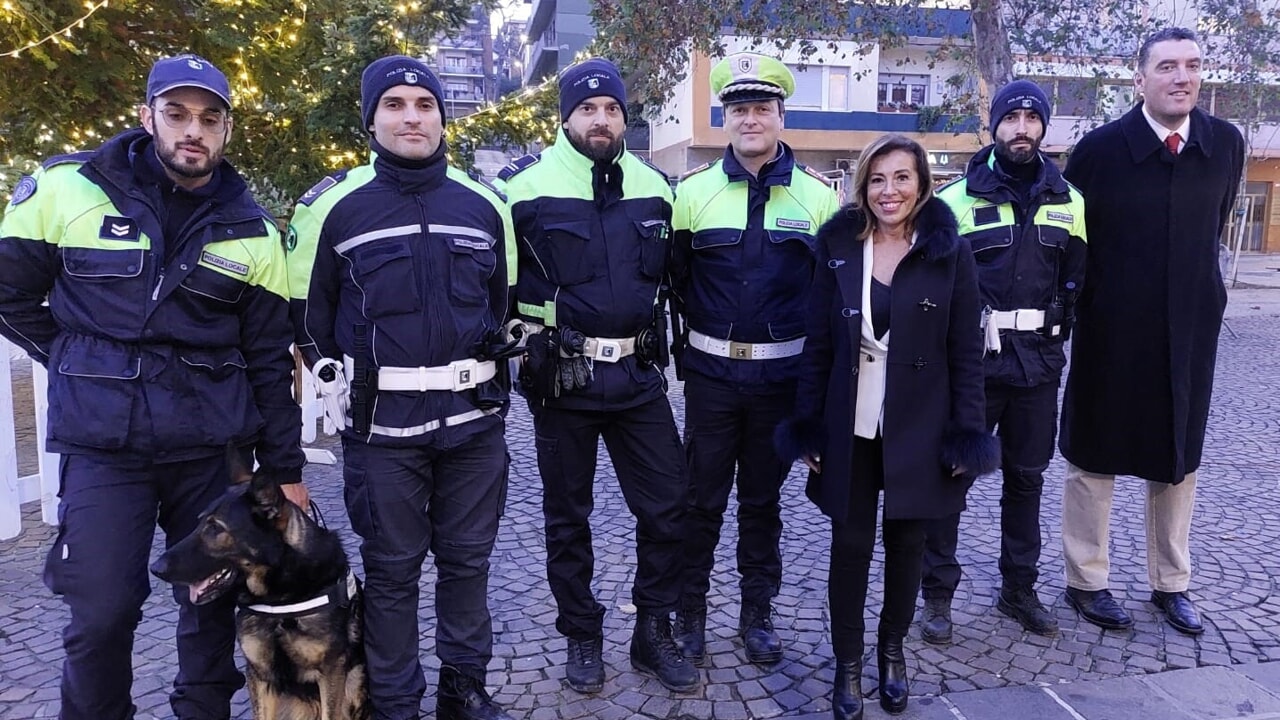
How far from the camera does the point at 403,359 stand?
2920mm

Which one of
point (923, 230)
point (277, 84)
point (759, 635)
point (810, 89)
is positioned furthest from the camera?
point (810, 89)

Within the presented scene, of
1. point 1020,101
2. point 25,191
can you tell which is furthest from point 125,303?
point 1020,101

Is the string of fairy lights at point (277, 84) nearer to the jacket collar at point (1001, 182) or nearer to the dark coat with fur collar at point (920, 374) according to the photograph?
the jacket collar at point (1001, 182)

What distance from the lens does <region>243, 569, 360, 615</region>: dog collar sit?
2.84m

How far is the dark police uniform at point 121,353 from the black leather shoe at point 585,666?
1.36 metres

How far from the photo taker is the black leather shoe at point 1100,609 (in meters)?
3.92

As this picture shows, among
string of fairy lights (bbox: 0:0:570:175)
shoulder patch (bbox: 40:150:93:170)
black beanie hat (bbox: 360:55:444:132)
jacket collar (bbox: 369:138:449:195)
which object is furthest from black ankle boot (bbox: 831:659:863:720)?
string of fairy lights (bbox: 0:0:570:175)

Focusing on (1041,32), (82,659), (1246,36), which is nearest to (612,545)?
(82,659)

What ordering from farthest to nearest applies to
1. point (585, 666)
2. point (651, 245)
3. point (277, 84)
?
point (277, 84)
point (585, 666)
point (651, 245)

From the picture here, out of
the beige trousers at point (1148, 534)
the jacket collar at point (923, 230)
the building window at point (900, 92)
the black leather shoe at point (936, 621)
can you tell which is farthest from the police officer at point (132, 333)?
the building window at point (900, 92)

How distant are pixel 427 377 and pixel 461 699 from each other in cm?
125

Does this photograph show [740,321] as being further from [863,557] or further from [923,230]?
[863,557]

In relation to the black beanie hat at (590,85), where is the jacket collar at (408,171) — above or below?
below

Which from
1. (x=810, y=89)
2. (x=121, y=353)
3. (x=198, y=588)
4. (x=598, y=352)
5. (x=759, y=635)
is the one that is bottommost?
(x=759, y=635)
